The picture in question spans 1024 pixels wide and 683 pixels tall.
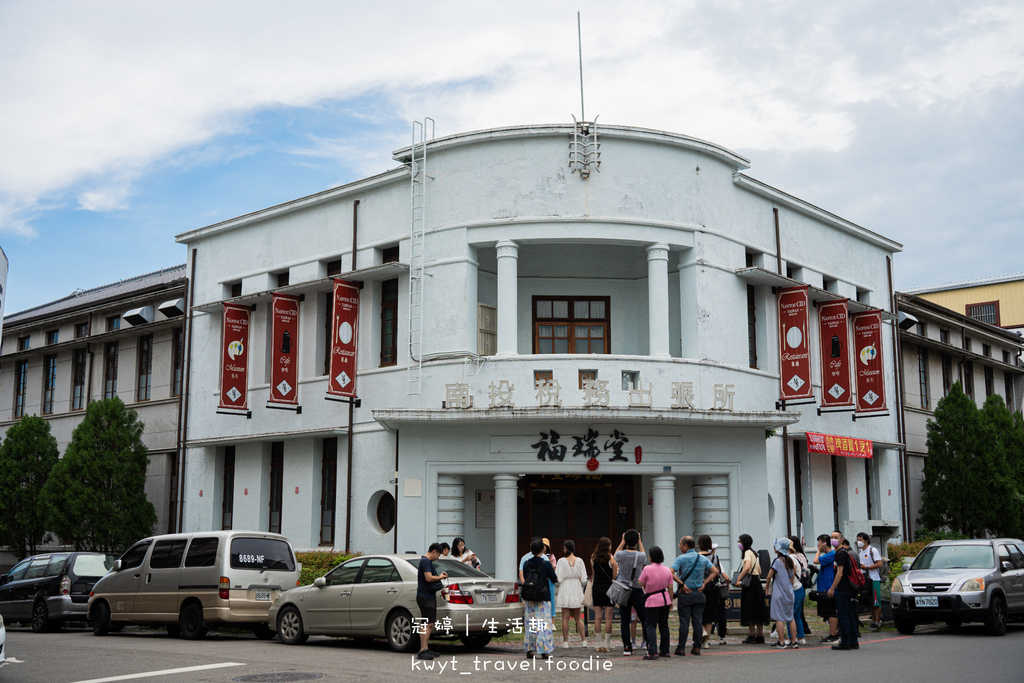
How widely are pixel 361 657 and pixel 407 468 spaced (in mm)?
9222

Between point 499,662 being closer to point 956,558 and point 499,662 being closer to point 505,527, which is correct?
point 505,527

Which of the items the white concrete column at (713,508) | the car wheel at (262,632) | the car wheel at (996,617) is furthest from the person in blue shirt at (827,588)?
the car wheel at (262,632)

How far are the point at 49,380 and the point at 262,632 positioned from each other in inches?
824

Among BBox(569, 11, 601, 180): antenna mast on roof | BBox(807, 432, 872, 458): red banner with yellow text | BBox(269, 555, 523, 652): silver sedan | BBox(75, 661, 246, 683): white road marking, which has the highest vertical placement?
BBox(569, 11, 601, 180): antenna mast on roof

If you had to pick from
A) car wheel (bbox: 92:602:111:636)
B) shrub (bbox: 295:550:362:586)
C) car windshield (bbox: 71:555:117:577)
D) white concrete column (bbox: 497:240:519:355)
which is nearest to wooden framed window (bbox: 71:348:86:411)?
car windshield (bbox: 71:555:117:577)

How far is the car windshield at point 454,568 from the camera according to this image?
1503cm

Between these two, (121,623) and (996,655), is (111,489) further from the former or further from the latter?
(996,655)

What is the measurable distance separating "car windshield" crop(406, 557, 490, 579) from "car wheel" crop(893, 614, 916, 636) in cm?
729

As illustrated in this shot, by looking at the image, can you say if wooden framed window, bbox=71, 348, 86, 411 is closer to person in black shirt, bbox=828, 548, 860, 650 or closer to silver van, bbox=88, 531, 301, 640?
silver van, bbox=88, 531, 301, 640

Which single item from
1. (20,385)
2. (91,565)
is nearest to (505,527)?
(91,565)

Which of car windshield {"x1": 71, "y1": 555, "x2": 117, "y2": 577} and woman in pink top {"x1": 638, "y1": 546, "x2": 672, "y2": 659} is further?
car windshield {"x1": 71, "y1": 555, "x2": 117, "y2": 577}

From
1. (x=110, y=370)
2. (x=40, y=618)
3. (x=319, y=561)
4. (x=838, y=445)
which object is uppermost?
(x=110, y=370)

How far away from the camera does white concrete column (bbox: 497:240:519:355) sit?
2292cm

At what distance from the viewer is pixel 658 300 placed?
23.2 metres
